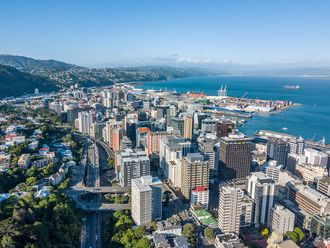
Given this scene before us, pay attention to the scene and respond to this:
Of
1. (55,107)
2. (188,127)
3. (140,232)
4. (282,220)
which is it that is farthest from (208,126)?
(55,107)

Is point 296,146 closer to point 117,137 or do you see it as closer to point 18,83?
point 117,137

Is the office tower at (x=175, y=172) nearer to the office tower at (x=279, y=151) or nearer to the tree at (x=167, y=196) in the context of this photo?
the tree at (x=167, y=196)

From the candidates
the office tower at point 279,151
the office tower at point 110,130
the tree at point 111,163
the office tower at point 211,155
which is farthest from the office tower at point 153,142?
the office tower at point 279,151

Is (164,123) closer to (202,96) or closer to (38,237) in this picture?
(38,237)

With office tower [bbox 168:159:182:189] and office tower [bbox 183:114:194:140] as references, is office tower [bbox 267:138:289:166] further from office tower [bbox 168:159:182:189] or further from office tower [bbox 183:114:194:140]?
office tower [bbox 168:159:182:189]

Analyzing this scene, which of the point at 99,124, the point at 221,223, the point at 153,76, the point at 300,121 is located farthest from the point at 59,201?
the point at 153,76

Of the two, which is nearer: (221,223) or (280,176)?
(221,223)
